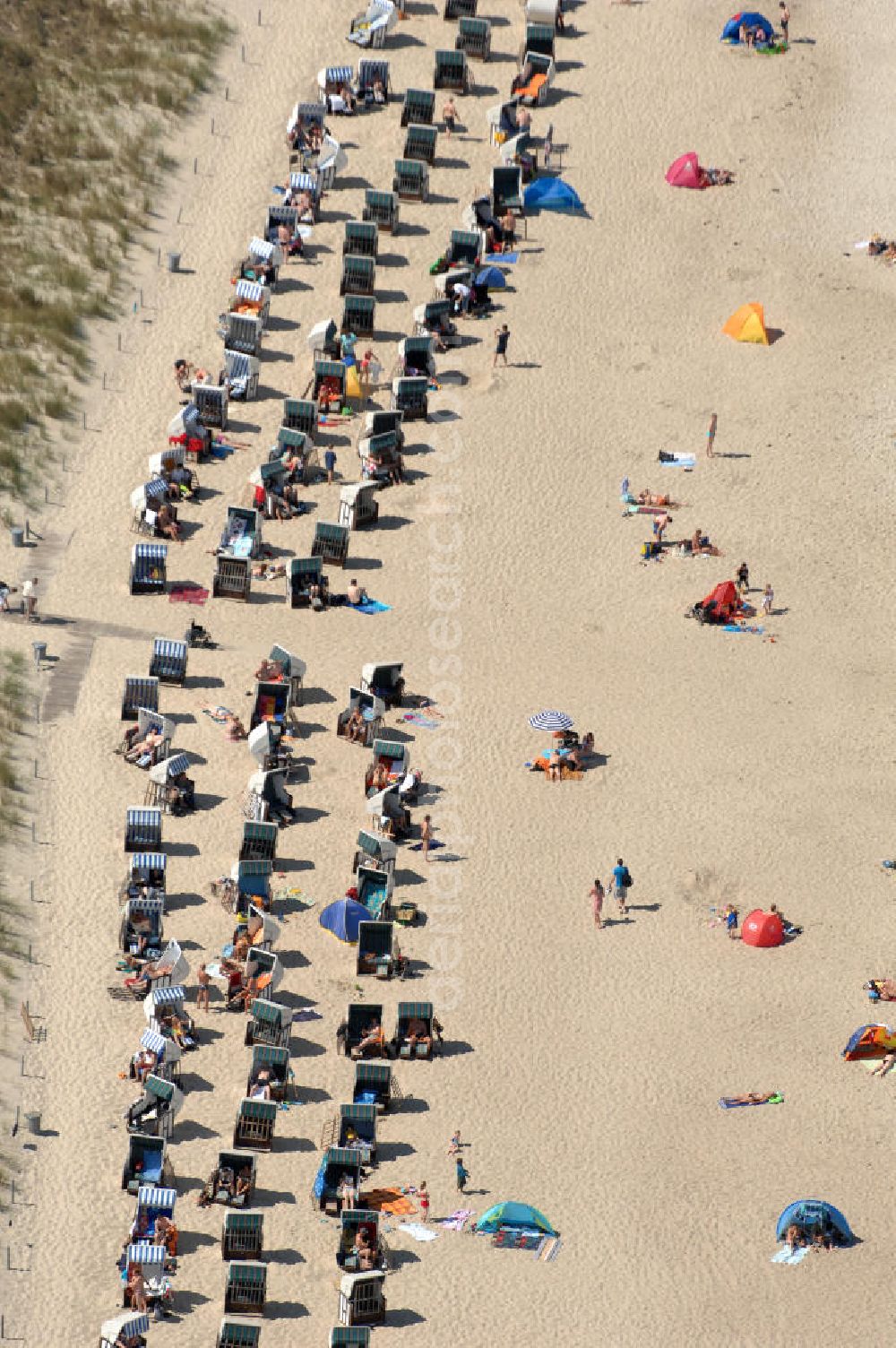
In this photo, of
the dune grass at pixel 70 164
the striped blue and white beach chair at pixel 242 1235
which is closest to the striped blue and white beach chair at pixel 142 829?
the striped blue and white beach chair at pixel 242 1235

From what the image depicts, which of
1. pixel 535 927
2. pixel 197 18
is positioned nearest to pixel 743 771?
pixel 535 927

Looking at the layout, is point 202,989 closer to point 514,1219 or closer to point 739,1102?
point 514,1219

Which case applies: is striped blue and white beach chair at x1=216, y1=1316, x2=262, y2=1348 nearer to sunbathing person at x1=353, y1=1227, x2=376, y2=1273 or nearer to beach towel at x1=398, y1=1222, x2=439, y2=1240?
sunbathing person at x1=353, y1=1227, x2=376, y2=1273

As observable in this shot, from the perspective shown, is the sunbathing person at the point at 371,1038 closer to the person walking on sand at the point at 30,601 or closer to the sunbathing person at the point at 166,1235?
the sunbathing person at the point at 166,1235

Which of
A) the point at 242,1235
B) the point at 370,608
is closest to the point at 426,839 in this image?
the point at 370,608

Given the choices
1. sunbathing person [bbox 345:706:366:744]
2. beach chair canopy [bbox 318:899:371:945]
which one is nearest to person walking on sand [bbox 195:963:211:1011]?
beach chair canopy [bbox 318:899:371:945]
